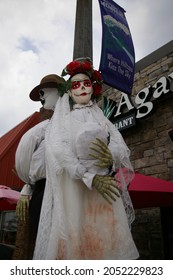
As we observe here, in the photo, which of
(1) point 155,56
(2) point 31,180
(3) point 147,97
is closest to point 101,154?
(2) point 31,180

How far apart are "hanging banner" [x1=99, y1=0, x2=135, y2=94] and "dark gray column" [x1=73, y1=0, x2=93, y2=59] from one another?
2.20 feet

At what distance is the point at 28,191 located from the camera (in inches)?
67.1

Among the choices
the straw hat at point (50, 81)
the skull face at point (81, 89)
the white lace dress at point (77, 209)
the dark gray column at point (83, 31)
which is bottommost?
the white lace dress at point (77, 209)

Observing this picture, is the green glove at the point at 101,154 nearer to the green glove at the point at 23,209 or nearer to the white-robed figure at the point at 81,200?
the white-robed figure at the point at 81,200

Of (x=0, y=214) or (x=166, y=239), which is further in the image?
(x=0, y=214)

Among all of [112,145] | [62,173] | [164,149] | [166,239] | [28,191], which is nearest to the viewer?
[62,173]

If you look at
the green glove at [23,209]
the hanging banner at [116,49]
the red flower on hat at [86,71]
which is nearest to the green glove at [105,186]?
the green glove at [23,209]

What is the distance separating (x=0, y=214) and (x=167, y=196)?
5.42m

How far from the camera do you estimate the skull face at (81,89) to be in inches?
68.2

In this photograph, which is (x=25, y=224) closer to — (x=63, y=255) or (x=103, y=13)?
(x=63, y=255)

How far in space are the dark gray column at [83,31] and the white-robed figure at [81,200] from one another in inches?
41.8

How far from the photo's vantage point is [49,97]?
73.5 inches

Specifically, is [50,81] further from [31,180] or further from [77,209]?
[77,209]

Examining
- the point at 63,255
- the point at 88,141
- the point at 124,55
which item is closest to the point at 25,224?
the point at 63,255
